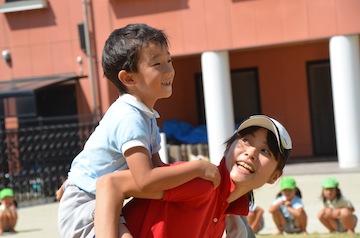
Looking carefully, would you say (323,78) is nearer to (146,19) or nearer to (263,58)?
(263,58)

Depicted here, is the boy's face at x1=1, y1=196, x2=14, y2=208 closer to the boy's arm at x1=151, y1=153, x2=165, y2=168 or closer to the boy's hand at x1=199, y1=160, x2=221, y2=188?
the boy's arm at x1=151, y1=153, x2=165, y2=168

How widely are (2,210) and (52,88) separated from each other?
7.51 metres

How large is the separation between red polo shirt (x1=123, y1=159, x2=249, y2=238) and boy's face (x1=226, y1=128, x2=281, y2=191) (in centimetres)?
5

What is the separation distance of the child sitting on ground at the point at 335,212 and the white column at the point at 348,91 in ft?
20.2

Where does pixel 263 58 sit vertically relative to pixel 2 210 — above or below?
above

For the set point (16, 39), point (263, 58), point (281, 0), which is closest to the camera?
point (281, 0)

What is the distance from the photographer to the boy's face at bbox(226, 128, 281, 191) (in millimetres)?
3234

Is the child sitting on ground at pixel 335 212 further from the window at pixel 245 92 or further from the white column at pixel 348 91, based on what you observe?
the window at pixel 245 92

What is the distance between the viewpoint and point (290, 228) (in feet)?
30.3

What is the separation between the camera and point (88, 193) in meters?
3.33

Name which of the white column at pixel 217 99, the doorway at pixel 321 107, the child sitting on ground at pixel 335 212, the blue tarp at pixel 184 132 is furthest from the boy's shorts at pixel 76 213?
the doorway at pixel 321 107

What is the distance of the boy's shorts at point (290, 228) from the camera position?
362 inches

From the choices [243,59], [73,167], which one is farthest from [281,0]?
[73,167]

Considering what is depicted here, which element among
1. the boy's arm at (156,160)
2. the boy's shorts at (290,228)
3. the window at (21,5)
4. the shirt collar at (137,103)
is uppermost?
the window at (21,5)
